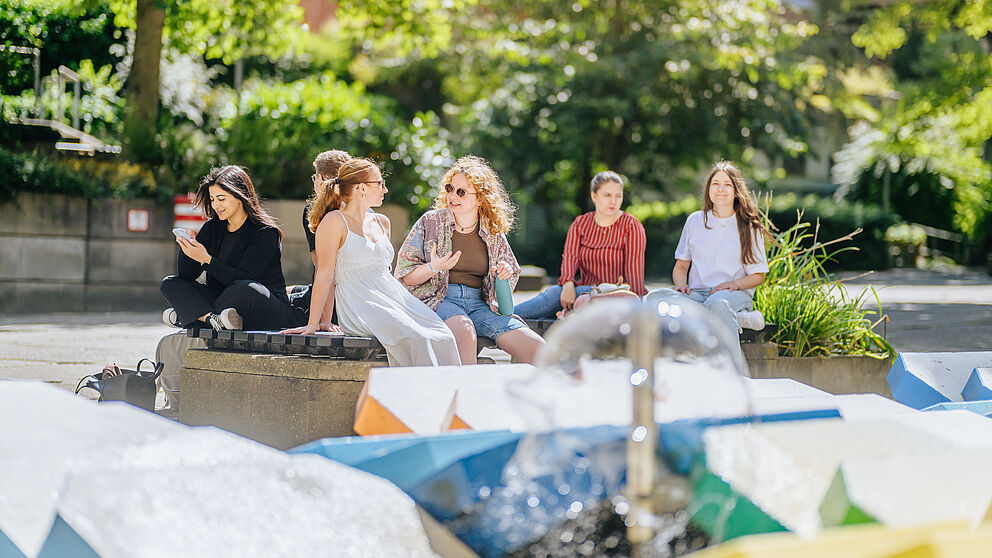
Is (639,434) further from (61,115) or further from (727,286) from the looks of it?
(61,115)

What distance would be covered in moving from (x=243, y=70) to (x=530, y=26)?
6220 millimetres

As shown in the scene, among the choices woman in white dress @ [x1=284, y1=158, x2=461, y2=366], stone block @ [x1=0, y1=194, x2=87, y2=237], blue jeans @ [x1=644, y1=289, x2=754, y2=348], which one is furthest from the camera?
stone block @ [x1=0, y1=194, x2=87, y2=237]

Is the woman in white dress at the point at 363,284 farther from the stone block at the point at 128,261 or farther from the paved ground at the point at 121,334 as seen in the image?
the stone block at the point at 128,261

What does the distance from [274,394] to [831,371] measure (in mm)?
3217

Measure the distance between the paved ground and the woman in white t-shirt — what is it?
85 centimetres

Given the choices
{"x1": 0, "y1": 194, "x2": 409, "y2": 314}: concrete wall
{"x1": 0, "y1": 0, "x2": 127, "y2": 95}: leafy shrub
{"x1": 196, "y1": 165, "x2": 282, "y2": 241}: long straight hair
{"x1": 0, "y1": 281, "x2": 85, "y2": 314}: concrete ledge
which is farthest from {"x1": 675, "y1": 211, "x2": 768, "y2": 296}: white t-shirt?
{"x1": 0, "y1": 0, "x2": 127, "y2": 95}: leafy shrub

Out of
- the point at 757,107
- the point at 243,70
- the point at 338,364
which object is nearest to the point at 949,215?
the point at 757,107

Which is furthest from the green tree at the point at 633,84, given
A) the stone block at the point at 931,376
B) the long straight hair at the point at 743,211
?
the stone block at the point at 931,376

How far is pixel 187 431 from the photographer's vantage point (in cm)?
227

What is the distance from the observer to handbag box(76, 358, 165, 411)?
5.53 meters

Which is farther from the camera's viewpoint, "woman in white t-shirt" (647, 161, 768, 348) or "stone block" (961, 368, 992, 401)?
"woman in white t-shirt" (647, 161, 768, 348)

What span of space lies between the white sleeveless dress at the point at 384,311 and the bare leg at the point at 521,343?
0.41 m

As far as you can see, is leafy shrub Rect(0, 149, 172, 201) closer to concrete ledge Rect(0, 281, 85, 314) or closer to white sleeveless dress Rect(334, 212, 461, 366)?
concrete ledge Rect(0, 281, 85, 314)

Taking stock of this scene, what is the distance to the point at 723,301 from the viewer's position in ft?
19.6
